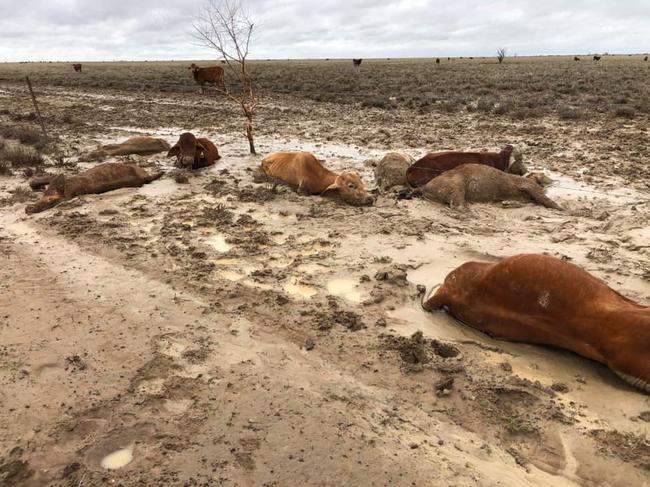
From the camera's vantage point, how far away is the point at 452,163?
763 cm

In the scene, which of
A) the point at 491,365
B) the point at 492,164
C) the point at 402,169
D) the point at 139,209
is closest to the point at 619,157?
the point at 492,164

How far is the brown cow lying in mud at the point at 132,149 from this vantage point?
1048 centimetres

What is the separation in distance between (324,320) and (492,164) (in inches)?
198

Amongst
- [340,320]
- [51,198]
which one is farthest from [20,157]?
[340,320]

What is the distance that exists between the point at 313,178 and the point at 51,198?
414cm

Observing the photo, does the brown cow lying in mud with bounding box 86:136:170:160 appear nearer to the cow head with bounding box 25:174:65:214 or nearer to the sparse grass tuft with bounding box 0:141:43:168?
the sparse grass tuft with bounding box 0:141:43:168

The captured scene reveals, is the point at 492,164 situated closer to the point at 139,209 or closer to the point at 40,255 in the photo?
the point at 139,209

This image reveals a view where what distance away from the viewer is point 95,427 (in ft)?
9.98

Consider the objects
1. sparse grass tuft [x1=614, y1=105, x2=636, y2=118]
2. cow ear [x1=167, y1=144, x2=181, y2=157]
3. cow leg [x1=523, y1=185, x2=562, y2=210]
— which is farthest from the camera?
sparse grass tuft [x1=614, y1=105, x2=636, y2=118]

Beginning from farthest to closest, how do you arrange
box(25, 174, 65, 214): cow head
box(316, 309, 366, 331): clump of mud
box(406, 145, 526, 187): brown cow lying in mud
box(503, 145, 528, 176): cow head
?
box(503, 145, 528, 176): cow head → box(406, 145, 526, 187): brown cow lying in mud → box(25, 174, 65, 214): cow head → box(316, 309, 366, 331): clump of mud

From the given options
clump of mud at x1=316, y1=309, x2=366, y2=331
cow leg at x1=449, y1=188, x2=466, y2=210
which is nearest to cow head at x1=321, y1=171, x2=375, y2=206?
cow leg at x1=449, y1=188, x2=466, y2=210

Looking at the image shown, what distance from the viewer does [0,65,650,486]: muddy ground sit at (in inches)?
111

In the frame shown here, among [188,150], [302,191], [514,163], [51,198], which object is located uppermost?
[188,150]

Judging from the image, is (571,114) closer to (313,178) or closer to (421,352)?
(313,178)
